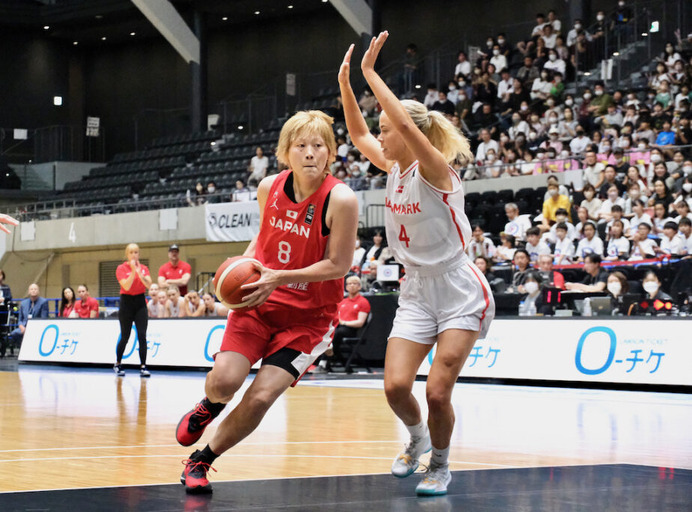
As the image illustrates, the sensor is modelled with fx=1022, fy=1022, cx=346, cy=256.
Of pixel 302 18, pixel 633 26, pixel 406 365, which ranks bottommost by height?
pixel 406 365

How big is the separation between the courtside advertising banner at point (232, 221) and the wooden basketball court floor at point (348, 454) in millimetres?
Answer: 10592

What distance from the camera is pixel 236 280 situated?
436cm

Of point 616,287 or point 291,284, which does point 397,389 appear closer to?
point 291,284

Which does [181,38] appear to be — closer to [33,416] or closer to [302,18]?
[302,18]

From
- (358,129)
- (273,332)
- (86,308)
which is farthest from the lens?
(86,308)

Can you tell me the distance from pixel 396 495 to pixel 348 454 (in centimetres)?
159

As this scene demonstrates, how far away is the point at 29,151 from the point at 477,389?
83.6ft

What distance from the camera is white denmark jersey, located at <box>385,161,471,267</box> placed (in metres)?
4.66

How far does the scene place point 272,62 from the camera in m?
33.4

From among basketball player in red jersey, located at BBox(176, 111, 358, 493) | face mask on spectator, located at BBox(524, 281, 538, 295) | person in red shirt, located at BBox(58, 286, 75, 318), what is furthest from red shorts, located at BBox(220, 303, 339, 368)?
person in red shirt, located at BBox(58, 286, 75, 318)

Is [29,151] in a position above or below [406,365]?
above

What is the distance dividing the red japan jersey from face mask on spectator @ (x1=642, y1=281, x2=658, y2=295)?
7.74 m

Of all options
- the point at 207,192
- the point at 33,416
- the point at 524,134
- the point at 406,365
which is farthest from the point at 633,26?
the point at 406,365

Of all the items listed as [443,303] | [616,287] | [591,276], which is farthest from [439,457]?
[591,276]
